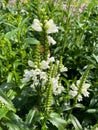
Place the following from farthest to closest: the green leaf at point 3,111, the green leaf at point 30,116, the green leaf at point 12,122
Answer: the green leaf at point 30,116 < the green leaf at point 12,122 < the green leaf at point 3,111

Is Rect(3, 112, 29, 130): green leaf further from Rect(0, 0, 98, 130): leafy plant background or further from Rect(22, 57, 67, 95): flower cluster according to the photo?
Rect(22, 57, 67, 95): flower cluster

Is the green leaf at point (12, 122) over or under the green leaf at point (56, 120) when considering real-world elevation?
over

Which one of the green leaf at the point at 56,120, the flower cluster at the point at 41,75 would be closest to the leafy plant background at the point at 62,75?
the green leaf at the point at 56,120

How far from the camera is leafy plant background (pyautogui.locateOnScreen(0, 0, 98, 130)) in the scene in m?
2.71

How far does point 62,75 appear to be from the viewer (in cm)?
379

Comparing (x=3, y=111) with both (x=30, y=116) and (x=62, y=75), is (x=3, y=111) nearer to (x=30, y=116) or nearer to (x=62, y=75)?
(x=30, y=116)

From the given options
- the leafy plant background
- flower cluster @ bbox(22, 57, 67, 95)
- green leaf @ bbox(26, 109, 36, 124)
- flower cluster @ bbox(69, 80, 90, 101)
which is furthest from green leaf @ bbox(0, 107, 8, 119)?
flower cluster @ bbox(69, 80, 90, 101)

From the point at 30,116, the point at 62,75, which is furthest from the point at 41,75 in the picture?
the point at 62,75

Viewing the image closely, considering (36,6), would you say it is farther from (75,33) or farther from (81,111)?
(81,111)

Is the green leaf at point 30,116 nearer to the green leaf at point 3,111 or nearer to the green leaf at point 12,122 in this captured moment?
the green leaf at point 12,122

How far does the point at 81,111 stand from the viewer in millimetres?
3439

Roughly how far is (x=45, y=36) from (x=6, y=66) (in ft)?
3.52

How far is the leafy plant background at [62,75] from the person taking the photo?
2713 millimetres

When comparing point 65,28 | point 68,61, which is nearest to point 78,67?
point 68,61
